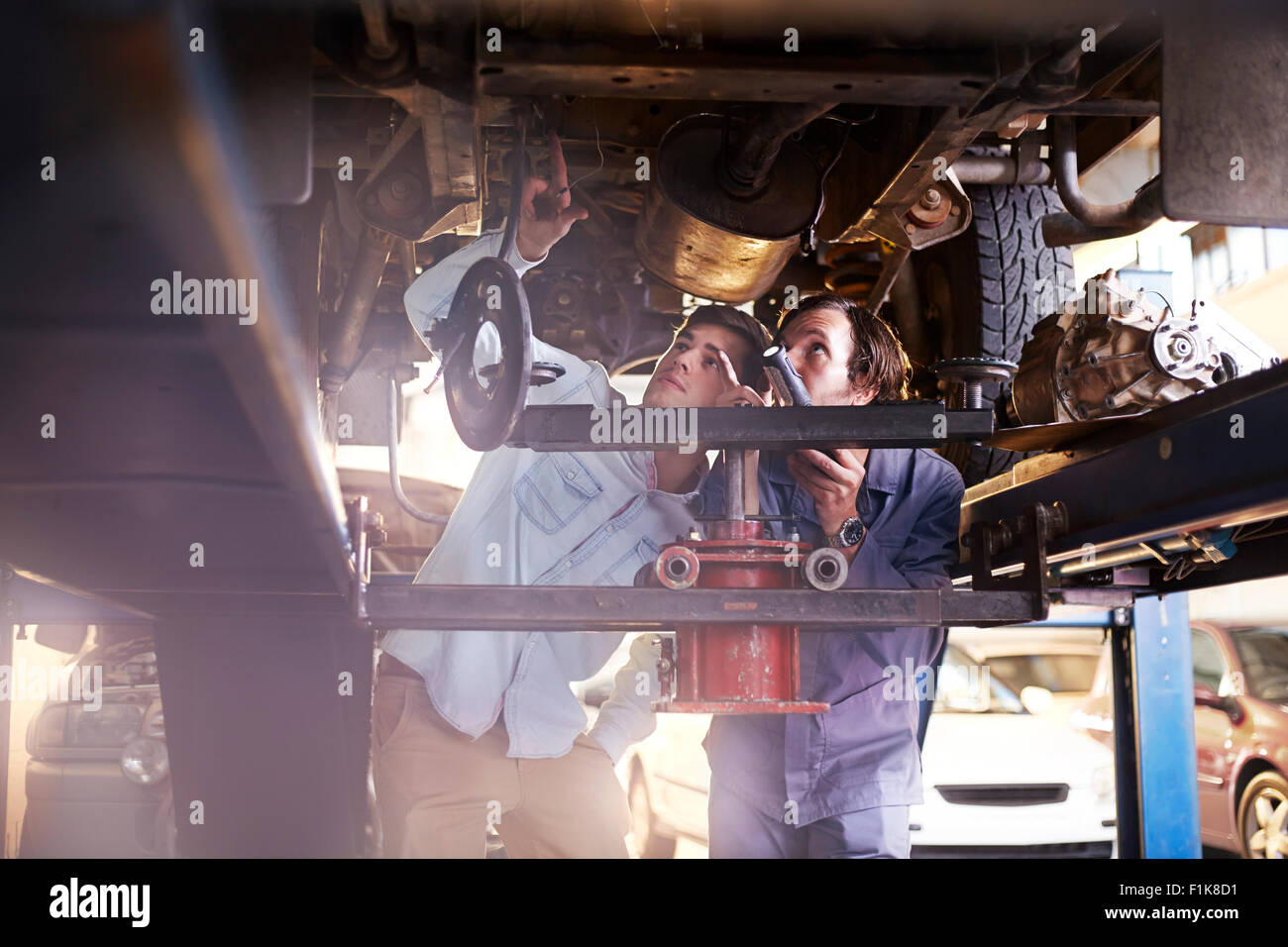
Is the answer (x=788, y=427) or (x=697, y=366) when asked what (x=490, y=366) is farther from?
(x=697, y=366)

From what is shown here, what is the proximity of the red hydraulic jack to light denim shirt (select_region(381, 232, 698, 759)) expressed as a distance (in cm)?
65

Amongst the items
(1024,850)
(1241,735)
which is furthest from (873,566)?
(1241,735)

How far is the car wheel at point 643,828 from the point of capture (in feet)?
15.8

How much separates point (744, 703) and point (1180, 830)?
1993mm

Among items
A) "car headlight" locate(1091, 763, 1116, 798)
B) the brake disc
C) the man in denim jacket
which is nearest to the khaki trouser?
the man in denim jacket

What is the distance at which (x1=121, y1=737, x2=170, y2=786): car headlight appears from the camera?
376 cm

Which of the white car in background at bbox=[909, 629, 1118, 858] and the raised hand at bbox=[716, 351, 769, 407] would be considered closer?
the raised hand at bbox=[716, 351, 769, 407]

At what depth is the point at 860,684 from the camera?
2490 millimetres

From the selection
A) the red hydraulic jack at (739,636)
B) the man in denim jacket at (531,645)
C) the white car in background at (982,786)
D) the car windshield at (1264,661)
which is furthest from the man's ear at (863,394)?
the car windshield at (1264,661)

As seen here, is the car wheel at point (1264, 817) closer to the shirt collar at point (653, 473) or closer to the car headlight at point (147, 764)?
the shirt collar at point (653, 473)

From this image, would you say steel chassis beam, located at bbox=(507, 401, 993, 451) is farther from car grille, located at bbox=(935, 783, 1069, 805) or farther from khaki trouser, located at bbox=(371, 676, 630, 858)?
car grille, located at bbox=(935, 783, 1069, 805)

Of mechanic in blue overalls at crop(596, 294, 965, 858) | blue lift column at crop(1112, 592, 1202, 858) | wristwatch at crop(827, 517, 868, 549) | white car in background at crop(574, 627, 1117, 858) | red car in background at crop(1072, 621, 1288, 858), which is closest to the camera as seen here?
wristwatch at crop(827, 517, 868, 549)

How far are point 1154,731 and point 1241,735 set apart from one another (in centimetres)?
320

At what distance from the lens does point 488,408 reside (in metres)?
1.72
